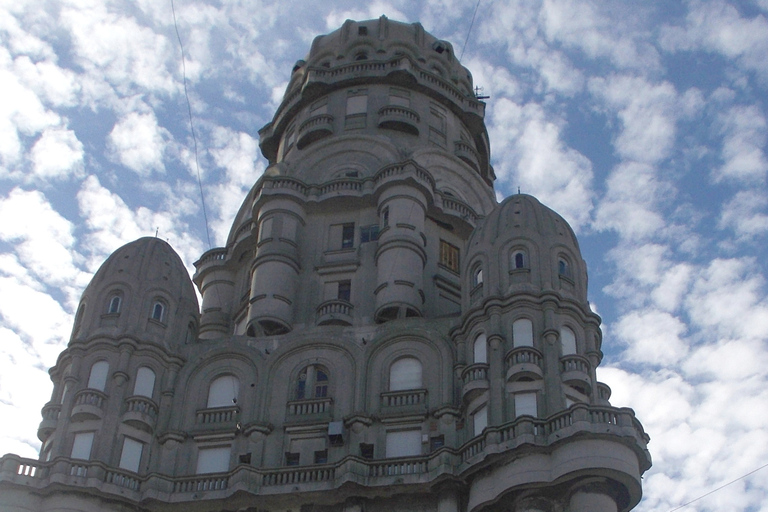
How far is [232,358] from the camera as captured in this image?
5953 centimetres

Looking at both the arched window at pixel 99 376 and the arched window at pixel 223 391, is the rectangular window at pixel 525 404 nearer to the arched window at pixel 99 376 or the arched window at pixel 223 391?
the arched window at pixel 223 391

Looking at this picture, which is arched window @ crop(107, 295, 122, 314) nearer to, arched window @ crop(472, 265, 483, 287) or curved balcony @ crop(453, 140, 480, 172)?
arched window @ crop(472, 265, 483, 287)

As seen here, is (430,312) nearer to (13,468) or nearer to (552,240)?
(552,240)

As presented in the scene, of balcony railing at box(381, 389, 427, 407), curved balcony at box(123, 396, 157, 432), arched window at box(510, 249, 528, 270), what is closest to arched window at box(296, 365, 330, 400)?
balcony railing at box(381, 389, 427, 407)

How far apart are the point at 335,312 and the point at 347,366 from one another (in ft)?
16.0

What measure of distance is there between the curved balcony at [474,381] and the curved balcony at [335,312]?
31.9ft

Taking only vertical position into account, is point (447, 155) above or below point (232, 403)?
above

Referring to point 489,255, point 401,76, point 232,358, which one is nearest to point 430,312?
point 489,255

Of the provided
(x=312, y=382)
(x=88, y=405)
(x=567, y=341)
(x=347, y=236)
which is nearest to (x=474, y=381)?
(x=567, y=341)

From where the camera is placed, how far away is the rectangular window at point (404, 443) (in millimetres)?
54156

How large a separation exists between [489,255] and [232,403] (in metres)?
13.9

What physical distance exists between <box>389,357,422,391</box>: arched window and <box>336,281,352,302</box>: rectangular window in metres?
7.67

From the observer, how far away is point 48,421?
182ft

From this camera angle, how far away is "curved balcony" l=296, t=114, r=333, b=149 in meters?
75.2
